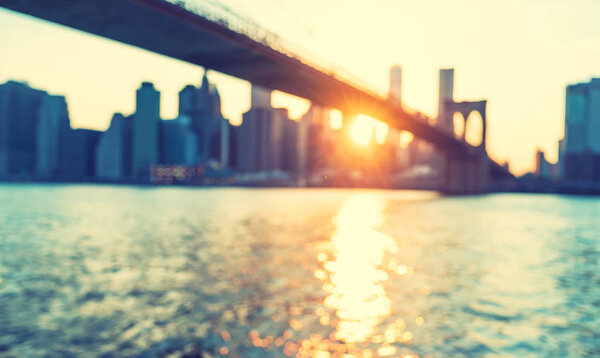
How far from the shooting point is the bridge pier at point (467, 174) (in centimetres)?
9144

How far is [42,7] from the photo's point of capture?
22.6 meters

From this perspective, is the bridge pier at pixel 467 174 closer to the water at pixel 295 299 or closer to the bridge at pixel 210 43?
the bridge at pixel 210 43

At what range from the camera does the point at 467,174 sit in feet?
301

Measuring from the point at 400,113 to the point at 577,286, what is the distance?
148ft

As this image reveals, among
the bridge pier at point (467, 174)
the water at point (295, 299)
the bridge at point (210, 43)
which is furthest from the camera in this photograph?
the bridge pier at point (467, 174)

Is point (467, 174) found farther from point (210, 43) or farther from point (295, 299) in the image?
point (295, 299)

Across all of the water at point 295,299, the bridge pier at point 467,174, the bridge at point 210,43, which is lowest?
the water at point 295,299

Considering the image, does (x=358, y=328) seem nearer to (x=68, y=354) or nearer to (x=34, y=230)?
(x=68, y=354)

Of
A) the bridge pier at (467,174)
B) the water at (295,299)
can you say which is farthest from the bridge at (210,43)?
the bridge pier at (467,174)

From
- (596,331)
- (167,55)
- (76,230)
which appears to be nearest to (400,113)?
(167,55)

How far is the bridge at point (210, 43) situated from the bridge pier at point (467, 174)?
38.1 metres

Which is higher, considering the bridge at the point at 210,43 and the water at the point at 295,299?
the bridge at the point at 210,43

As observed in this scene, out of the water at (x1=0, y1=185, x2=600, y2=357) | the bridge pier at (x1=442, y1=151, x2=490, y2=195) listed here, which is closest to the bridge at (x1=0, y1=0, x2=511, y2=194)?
the water at (x1=0, y1=185, x2=600, y2=357)

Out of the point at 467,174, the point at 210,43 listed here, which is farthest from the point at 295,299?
the point at 467,174
